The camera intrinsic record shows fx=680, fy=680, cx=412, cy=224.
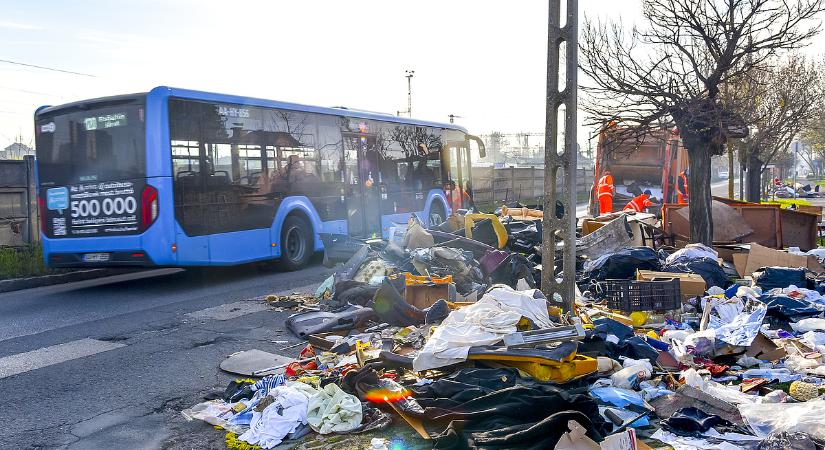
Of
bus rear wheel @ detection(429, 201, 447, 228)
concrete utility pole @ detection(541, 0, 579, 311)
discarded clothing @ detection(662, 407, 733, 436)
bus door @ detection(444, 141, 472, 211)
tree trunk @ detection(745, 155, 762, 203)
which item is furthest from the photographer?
tree trunk @ detection(745, 155, 762, 203)

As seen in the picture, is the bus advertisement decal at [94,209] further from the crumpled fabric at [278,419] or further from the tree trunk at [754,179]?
the tree trunk at [754,179]

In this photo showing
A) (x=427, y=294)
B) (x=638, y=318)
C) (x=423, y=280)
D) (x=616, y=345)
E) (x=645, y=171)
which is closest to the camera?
(x=616, y=345)

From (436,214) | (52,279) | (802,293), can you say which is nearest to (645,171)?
(436,214)

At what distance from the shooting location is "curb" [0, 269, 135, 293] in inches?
449

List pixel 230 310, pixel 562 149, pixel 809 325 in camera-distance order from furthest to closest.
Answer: pixel 230 310
pixel 562 149
pixel 809 325

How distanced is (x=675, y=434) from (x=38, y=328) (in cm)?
707

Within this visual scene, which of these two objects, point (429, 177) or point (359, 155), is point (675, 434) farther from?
point (429, 177)

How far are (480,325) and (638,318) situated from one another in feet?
9.51

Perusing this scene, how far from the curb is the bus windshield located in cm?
184

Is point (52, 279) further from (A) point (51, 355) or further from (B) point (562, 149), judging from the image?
(B) point (562, 149)

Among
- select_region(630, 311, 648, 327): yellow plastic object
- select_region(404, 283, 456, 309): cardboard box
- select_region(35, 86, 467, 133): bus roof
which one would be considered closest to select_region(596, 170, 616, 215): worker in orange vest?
select_region(35, 86, 467, 133): bus roof

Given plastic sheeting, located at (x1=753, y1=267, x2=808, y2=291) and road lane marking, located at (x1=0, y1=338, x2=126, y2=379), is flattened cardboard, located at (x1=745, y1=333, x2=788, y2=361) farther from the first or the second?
road lane marking, located at (x1=0, y1=338, x2=126, y2=379)

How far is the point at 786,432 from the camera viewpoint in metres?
4.01

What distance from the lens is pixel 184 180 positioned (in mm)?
10484
